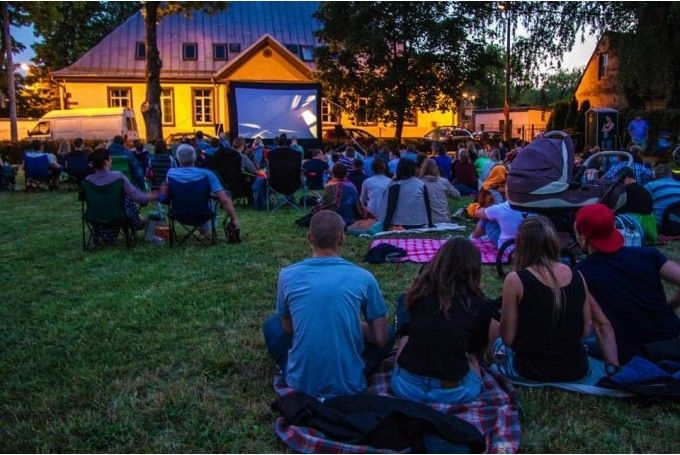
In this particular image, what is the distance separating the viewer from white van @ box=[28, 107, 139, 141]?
1183 inches

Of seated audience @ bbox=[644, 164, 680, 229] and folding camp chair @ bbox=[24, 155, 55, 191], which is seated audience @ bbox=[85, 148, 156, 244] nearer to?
seated audience @ bbox=[644, 164, 680, 229]

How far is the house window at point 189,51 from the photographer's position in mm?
38125

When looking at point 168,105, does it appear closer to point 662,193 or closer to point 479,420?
point 662,193

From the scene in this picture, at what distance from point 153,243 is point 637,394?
6542 millimetres

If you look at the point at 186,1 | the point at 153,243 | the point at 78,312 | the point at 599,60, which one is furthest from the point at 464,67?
the point at 78,312

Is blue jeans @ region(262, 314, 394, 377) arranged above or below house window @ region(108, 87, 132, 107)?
below

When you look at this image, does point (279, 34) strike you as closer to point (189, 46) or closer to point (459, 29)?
point (189, 46)

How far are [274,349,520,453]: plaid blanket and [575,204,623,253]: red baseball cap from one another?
101cm

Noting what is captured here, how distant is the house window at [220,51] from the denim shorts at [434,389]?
37862mm

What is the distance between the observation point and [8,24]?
2966 cm

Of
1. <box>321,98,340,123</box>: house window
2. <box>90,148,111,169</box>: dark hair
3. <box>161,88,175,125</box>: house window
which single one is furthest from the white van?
<box>90,148,111,169</box>: dark hair

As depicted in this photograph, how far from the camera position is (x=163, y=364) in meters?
4.15

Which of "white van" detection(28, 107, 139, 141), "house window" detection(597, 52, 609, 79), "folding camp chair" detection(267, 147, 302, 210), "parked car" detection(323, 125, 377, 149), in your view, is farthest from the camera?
"house window" detection(597, 52, 609, 79)

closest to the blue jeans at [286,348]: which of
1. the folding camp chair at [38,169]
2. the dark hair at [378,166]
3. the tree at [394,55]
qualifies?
the dark hair at [378,166]
